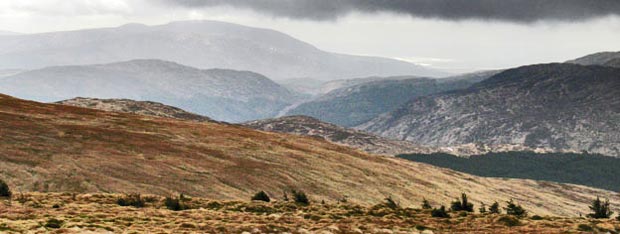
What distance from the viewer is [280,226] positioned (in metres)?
39.7

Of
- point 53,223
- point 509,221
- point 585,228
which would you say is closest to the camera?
point 53,223

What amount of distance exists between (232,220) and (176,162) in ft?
149

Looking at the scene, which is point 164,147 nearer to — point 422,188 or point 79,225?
point 422,188

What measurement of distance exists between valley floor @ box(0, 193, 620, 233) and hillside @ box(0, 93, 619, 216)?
16.7 meters

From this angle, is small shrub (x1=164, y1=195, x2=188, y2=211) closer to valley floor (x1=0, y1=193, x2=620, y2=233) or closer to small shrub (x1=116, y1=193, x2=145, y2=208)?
valley floor (x1=0, y1=193, x2=620, y2=233)

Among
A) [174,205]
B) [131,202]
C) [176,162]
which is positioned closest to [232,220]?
[174,205]

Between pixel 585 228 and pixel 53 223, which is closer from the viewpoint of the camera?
pixel 53 223

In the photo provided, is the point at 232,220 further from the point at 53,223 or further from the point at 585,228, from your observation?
the point at 585,228

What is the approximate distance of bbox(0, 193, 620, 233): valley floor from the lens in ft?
122

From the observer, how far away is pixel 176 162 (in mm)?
86188

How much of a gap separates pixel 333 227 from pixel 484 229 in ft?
35.3

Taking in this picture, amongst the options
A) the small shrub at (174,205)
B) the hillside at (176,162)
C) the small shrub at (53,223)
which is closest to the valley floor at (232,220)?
the small shrub at (53,223)

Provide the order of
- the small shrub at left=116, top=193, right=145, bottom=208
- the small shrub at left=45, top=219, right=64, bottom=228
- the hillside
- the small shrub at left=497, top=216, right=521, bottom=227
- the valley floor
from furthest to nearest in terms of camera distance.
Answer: the hillside
the small shrub at left=116, top=193, right=145, bottom=208
the small shrub at left=497, top=216, right=521, bottom=227
the valley floor
the small shrub at left=45, top=219, right=64, bottom=228

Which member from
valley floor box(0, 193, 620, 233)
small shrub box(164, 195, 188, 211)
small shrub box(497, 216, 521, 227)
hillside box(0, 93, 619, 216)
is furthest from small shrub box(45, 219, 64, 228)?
small shrub box(497, 216, 521, 227)
